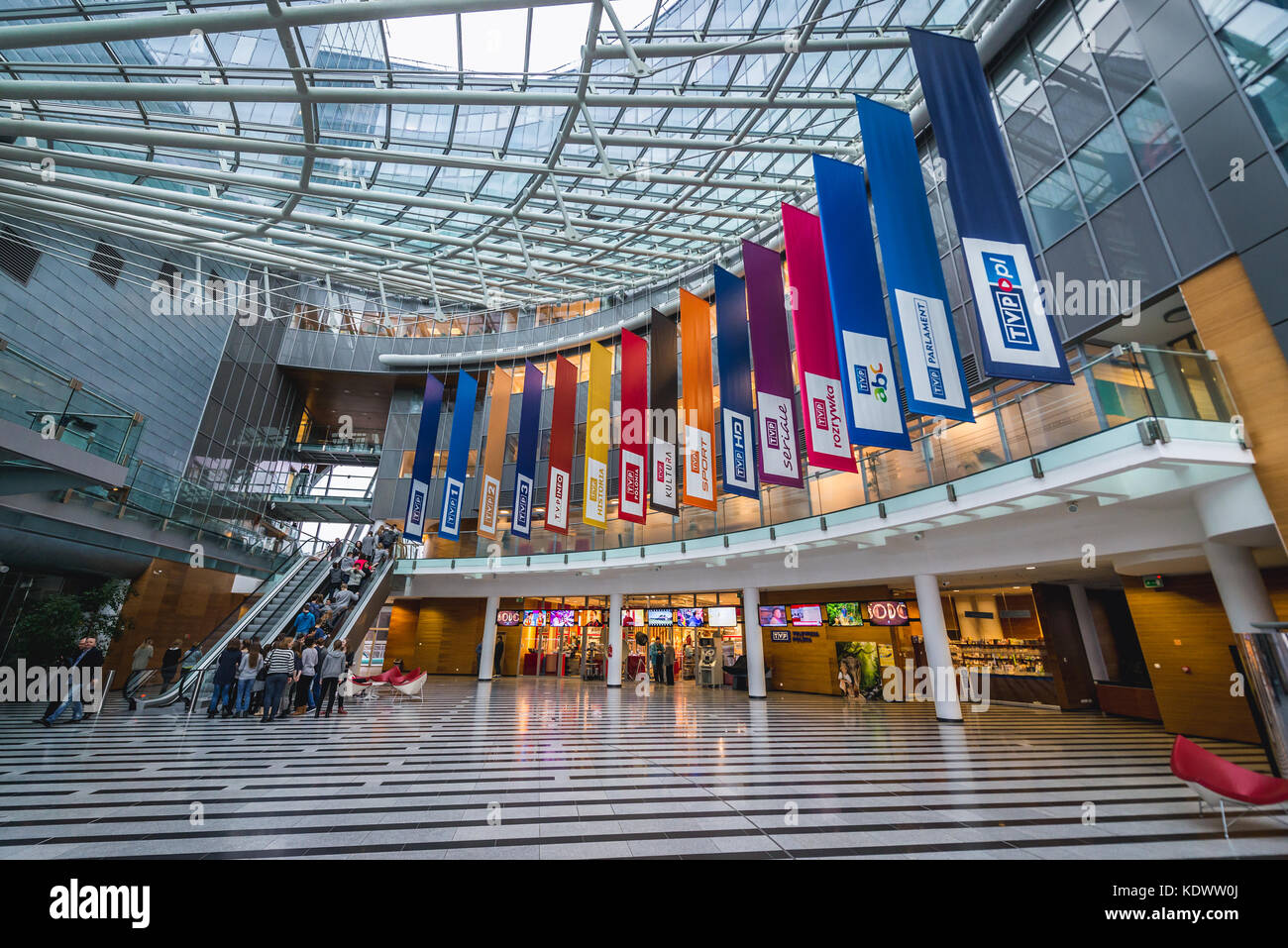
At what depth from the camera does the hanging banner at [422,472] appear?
19.3m

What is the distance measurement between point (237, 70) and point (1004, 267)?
13.7 metres

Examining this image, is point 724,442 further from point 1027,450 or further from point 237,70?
point 237,70

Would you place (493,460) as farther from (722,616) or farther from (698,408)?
(722,616)

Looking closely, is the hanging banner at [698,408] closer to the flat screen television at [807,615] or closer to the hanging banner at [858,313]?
the hanging banner at [858,313]

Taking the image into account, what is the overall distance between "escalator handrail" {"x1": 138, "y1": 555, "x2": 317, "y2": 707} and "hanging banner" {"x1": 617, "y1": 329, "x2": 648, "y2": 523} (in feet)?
33.8

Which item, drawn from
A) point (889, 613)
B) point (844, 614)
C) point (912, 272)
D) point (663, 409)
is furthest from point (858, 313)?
point (844, 614)

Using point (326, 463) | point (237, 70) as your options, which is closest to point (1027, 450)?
point (237, 70)

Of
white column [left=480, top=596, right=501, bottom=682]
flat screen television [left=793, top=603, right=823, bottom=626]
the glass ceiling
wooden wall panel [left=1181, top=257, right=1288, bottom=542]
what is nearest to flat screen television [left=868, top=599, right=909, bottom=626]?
flat screen television [left=793, top=603, right=823, bottom=626]

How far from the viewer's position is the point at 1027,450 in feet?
28.3

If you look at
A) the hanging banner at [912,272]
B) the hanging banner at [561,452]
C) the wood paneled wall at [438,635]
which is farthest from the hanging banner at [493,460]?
the hanging banner at [912,272]

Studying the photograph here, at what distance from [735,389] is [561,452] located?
21.7 ft

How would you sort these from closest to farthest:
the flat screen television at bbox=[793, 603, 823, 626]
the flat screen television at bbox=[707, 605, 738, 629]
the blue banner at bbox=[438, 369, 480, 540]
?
the flat screen television at bbox=[793, 603, 823, 626], the blue banner at bbox=[438, 369, 480, 540], the flat screen television at bbox=[707, 605, 738, 629]

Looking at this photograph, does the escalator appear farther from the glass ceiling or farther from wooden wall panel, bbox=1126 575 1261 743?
wooden wall panel, bbox=1126 575 1261 743

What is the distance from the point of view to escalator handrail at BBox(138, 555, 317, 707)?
12.2 metres
